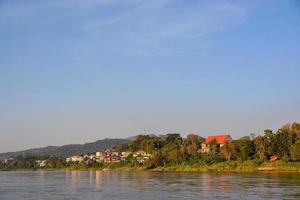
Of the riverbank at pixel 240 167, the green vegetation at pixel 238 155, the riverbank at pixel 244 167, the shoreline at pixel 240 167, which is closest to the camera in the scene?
the shoreline at pixel 240 167

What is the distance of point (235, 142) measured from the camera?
8825cm

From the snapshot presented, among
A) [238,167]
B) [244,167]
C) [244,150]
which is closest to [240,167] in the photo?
[238,167]

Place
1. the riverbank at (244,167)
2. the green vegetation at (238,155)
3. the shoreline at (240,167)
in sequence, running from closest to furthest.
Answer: the shoreline at (240,167)
the riverbank at (244,167)
the green vegetation at (238,155)

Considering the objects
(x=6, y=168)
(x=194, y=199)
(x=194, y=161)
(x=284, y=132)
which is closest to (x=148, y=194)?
(x=194, y=199)

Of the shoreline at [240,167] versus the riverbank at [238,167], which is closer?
the shoreline at [240,167]

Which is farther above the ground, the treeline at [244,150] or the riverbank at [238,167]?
the treeline at [244,150]

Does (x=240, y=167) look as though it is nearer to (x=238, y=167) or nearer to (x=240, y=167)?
(x=240, y=167)

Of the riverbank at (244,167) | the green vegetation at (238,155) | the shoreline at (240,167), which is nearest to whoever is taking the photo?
the shoreline at (240,167)

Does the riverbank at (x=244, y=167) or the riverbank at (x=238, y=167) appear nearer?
the riverbank at (x=244, y=167)

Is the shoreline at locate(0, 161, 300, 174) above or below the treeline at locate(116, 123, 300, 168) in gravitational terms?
below

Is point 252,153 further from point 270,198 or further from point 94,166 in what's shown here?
point 94,166

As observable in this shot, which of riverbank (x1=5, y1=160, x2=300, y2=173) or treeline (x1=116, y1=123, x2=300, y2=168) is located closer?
riverbank (x1=5, y1=160, x2=300, y2=173)

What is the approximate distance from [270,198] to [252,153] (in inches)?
2169

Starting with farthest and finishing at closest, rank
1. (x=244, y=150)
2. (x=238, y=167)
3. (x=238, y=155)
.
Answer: (x=238, y=155) → (x=244, y=150) → (x=238, y=167)
